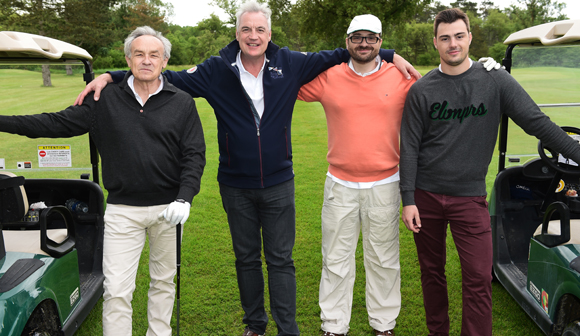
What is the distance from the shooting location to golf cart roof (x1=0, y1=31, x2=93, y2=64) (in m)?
2.63

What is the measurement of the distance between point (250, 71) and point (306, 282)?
76.1 inches

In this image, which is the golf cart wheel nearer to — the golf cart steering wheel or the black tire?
the golf cart steering wheel

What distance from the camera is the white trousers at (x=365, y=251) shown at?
2916mm

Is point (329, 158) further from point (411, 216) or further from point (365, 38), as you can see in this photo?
point (365, 38)

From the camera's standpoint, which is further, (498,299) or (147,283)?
(147,283)

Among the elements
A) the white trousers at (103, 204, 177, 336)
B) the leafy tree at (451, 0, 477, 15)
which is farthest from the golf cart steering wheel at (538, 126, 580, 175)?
the leafy tree at (451, 0, 477, 15)

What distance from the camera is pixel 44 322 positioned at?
2457mm

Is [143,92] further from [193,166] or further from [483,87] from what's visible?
[483,87]

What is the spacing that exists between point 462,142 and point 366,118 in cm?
54

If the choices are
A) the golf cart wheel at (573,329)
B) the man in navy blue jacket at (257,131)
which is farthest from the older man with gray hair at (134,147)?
the golf cart wheel at (573,329)

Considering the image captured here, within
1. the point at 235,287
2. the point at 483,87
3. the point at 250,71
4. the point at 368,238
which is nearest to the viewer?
the point at 483,87

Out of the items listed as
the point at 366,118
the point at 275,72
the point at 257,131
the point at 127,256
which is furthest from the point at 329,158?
the point at 127,256

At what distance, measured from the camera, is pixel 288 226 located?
293 centimetres

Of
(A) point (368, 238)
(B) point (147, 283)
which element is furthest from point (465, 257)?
(B) point (147, 283)
